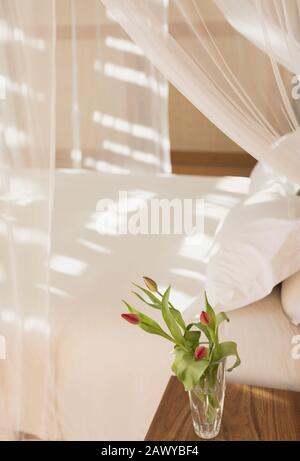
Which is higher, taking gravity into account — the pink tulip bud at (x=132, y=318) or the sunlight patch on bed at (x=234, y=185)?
the sunlight patch on bed at (x=234, y=185)

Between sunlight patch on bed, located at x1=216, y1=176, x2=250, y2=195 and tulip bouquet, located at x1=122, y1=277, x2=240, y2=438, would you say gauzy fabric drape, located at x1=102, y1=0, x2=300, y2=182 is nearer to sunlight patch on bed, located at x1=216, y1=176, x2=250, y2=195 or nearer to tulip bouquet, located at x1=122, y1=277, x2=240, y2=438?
tulip bouquet, located at x1=122, y1=277, x2=240, y2=438

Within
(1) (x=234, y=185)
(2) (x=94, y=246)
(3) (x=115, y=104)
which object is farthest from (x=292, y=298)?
(3) (x=115, y=104)

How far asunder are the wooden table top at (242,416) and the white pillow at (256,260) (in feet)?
1.06

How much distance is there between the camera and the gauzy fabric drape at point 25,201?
4.75 ft

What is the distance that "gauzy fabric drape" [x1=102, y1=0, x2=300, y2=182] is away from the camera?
1.40 meters

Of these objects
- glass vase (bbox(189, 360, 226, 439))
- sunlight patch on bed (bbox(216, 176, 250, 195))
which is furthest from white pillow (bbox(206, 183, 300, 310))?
sunlight patch on bed (bbox(216, 176, 250, 195))

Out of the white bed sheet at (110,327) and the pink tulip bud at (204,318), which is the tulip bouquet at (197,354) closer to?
the pink tulip bud at (204,318)

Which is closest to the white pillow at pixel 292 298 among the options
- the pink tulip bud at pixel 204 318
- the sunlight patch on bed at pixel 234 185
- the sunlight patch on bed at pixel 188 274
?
the sunlight patch on bed at pixel 188 274

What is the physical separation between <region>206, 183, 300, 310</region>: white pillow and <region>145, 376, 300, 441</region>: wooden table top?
0.32 m

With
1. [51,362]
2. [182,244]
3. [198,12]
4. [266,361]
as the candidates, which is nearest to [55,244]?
[182,244]

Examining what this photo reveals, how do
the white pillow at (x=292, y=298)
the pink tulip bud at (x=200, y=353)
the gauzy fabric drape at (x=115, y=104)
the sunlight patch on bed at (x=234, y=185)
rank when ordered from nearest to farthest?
the pink tulip bud at (x=200, y=353), the white pillow at (x=292, y=298), the sunlight patch on bed at (x=234, y=185), the gauzy fabric drape at (x=115, y=104)

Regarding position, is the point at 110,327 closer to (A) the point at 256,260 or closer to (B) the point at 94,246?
(A) the point at 256,260

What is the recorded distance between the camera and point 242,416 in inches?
55.1
